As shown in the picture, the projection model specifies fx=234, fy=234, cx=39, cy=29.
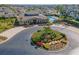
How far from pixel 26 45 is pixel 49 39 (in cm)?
29

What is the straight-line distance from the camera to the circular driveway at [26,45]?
2861 millimetres

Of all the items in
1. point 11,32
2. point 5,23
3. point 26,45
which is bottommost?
point 26,45

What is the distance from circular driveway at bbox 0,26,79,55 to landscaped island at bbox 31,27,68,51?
0.05 metres

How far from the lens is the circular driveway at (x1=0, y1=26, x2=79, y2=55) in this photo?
113 inches

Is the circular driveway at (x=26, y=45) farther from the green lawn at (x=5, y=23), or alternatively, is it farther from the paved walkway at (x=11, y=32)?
the green lawn at (x=5, y=23)

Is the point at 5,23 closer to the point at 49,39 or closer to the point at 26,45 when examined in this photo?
the point at 26,45

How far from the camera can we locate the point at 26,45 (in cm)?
288

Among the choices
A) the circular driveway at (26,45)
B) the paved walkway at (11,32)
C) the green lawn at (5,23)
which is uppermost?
the green lawn at (5,23)

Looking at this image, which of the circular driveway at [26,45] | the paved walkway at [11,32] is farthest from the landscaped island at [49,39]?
the paved walkway at [11,32]

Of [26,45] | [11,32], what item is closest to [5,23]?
[11,32]

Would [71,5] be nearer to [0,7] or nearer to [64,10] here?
[64,10]

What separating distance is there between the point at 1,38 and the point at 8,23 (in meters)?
0.20

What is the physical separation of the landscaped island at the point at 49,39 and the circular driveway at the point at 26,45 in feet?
0.17
